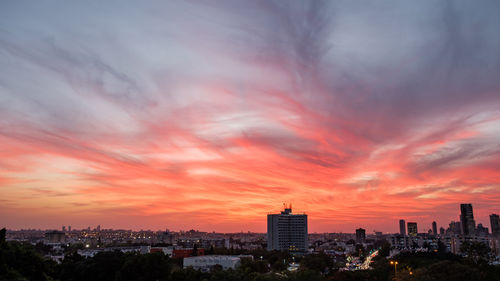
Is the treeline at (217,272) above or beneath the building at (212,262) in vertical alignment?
above

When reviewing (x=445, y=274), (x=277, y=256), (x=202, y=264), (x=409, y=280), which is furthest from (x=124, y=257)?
(x=277, y=256)

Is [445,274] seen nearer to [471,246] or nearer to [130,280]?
[130,280]

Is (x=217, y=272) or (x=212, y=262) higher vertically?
(x=217, y=272)

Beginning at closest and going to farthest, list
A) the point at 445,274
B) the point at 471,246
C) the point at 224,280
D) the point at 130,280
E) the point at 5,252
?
the point at 5,252, the point at 445,274, the point at 224,280, the point at 130,280, the point at 471,246

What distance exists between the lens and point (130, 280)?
57.8m

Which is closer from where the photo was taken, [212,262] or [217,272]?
[217,272]

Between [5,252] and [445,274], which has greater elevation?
[5,252]

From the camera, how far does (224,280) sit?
48375 mm

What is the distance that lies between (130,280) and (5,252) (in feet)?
114

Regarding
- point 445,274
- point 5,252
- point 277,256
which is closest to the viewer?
point 5,252

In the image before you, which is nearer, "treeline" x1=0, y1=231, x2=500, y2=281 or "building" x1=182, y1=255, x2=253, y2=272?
"treeline" x1=0, y1=231, x2=500, y2=281

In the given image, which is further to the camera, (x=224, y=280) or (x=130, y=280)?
(x=130, y=280)

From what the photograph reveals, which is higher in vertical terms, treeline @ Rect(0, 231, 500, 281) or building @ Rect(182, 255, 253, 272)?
treeline @ Rect(0, 231, 500, 281)

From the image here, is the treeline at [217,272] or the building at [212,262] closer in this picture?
the treeline at [217,272]
